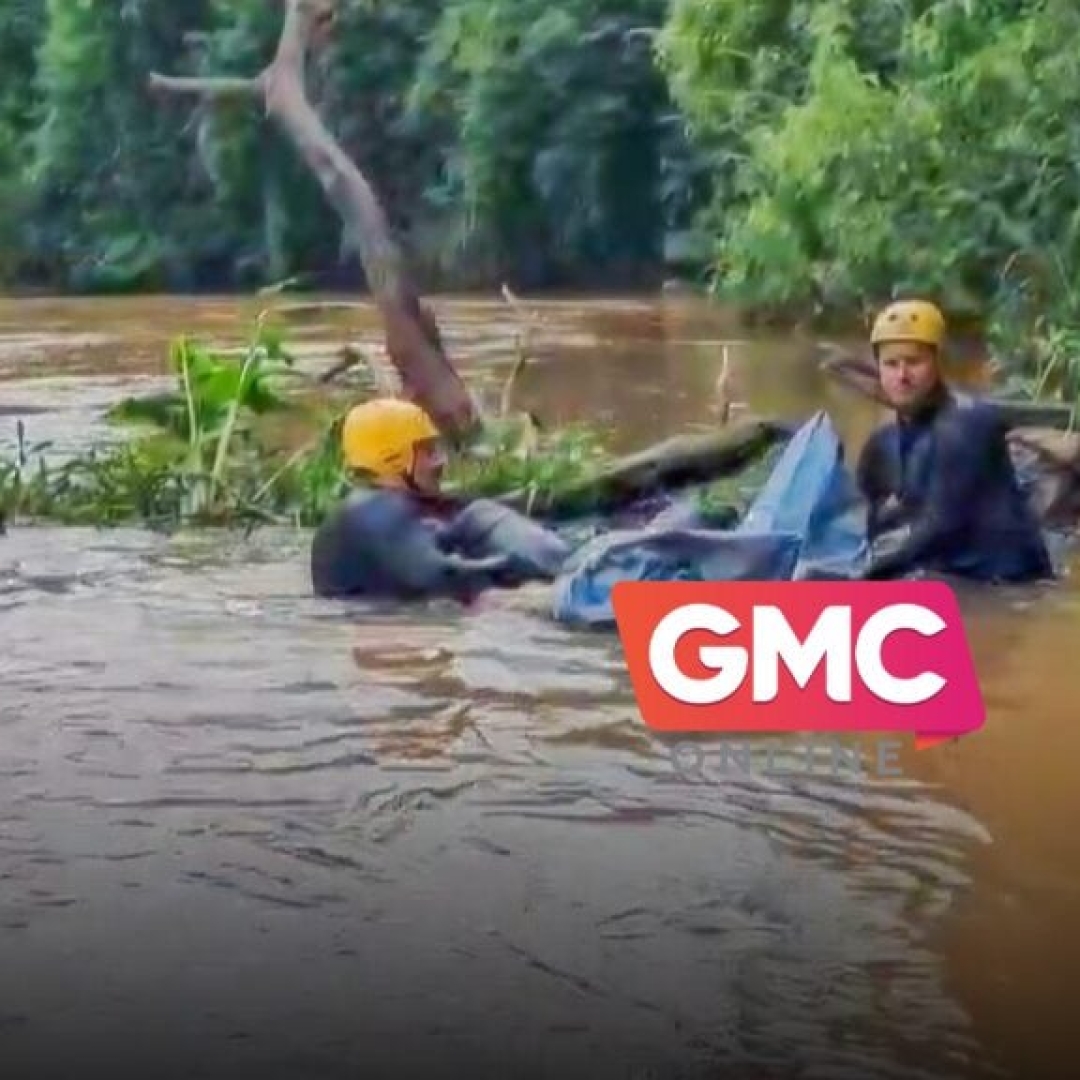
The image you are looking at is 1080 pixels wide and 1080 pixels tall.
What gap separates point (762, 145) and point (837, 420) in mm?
231

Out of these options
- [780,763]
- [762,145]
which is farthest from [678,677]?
[762,145]

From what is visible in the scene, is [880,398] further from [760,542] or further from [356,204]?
[356,204]

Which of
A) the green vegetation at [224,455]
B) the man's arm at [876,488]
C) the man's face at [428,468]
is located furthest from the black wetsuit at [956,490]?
the man's face at [428,468]

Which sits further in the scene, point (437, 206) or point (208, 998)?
point (437, 206)

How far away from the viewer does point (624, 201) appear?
2816mm

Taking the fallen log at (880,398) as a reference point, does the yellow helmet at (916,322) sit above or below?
above

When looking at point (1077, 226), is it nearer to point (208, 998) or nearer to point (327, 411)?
point (327, 411)

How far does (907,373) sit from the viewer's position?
2.78 metres

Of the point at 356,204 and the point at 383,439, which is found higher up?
the point at 356,204

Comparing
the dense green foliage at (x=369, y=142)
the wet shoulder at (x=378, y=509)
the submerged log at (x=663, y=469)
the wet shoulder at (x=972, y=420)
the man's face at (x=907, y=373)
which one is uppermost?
the dense green foliage at (x=369, y=142)

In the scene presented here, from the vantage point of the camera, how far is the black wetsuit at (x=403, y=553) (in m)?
2.77

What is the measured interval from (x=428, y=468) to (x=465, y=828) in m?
0.29

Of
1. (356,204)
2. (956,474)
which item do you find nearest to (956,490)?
(956,474)

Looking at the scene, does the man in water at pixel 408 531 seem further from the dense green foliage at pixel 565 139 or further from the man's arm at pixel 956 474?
the man's arm at pixel 956 474
